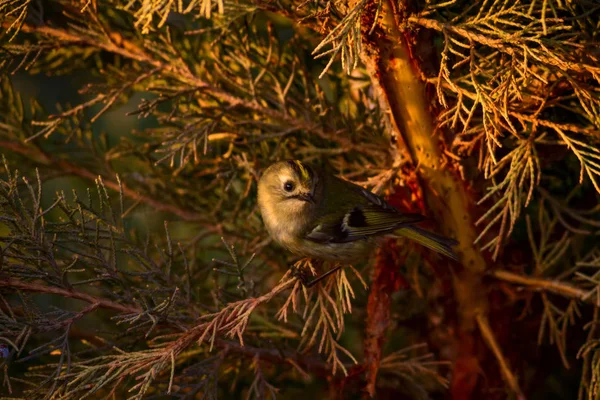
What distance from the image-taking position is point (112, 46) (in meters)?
2.82

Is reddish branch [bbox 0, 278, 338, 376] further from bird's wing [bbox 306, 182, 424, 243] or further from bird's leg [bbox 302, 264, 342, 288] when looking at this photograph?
bird's wing [bbox 306, 182, 424, 243]

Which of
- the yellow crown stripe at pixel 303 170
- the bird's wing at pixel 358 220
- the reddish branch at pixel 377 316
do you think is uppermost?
the yellow crown stripe at pixel 303 170

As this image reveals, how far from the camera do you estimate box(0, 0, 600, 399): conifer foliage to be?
214cm

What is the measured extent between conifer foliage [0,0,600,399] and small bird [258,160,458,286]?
0.25 feet

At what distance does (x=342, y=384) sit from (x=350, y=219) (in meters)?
0.74

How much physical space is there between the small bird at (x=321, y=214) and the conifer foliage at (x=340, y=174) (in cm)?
8

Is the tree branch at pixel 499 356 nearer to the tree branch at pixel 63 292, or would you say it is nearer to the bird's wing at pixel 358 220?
the bird's wing at pixel 358 220

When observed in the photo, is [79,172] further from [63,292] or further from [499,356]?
[499,356]

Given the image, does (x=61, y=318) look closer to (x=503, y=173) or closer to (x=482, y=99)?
(x=482, y=99)

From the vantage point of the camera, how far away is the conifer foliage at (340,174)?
2.14 metres

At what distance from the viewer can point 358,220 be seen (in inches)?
117

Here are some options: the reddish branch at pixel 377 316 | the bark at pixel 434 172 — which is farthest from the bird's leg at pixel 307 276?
the bark at pixel 434 172

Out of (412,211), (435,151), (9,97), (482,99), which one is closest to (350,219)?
(412,211)

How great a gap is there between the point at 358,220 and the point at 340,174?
217 mm
